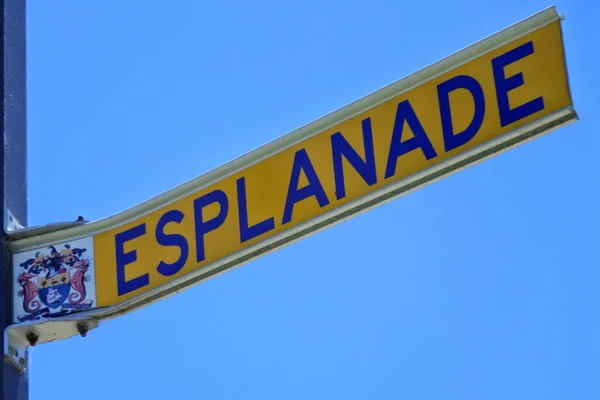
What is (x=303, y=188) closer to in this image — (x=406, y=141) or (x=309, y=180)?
(x=309, y=180)

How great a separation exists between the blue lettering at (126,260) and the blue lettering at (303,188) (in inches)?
25.4

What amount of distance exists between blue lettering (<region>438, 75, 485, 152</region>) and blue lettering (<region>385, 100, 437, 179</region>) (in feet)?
0.26

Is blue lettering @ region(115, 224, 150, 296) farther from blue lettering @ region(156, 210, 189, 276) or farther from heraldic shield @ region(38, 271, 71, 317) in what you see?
heraldic shield @ region(38, 271, 71, 317)

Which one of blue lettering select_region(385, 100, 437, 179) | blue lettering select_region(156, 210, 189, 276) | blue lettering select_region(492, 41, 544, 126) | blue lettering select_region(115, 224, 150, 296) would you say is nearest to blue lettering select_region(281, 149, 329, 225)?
blue lettering select_region(385, 100, 437, 179)

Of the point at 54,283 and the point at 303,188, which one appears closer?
the point at 303,188

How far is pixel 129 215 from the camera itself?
7.37 m

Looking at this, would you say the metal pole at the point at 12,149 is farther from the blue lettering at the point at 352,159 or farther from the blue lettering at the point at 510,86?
the blue lettering at the point at 510,86

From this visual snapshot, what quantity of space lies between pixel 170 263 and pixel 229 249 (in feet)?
0.89

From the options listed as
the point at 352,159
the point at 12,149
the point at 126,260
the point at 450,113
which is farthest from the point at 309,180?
the point at 12,149

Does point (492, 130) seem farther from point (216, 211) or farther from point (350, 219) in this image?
point (216, 211)

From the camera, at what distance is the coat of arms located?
7.32m

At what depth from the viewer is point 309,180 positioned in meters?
7.01

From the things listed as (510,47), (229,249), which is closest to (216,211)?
(229,249)

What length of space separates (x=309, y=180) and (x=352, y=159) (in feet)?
0.61
